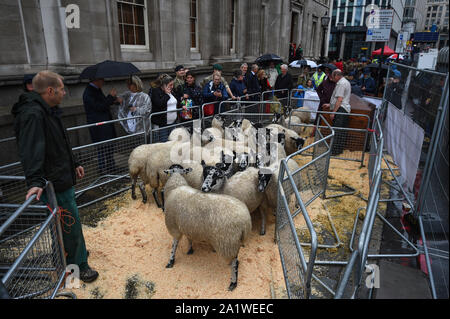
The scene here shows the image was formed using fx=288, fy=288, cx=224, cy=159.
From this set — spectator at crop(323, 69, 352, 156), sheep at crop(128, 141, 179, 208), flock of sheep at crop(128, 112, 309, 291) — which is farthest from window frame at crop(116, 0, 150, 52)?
spectator at crop(323, 69, 352, 156)

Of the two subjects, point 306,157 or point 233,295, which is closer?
point 233,295

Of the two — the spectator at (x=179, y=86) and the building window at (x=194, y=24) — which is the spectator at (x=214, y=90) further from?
the building window at (x=194, y=24)

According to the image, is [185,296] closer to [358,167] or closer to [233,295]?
[233,295]

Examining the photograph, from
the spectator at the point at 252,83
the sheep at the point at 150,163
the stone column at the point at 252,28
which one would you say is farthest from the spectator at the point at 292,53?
the sheep at the point at 150,163

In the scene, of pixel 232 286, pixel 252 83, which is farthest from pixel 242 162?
pixel 252 83

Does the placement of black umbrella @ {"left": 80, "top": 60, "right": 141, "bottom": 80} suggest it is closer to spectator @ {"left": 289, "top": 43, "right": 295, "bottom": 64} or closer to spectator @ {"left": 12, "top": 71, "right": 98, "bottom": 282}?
spectator @ {"left": 12, "top": 71, "right": 98, "bottom": 282}

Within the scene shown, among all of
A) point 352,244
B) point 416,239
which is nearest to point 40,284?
point 352,244

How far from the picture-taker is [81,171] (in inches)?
140

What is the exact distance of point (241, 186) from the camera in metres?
4.20

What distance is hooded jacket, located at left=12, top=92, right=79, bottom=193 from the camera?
8.73 feet

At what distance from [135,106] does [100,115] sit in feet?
2.41

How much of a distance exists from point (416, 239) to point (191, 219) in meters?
3.48

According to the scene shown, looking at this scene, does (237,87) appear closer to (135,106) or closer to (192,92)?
(192,92)

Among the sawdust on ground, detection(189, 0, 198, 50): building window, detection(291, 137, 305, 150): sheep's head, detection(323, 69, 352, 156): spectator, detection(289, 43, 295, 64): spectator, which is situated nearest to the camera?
the sawdust on ground
